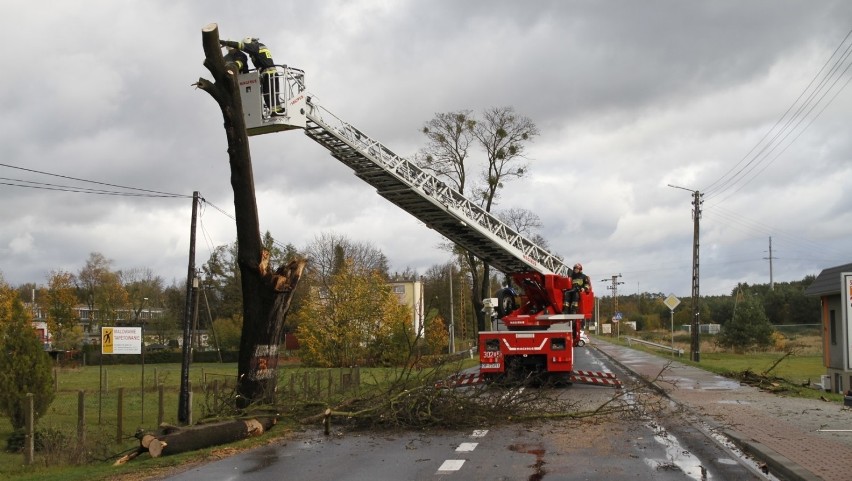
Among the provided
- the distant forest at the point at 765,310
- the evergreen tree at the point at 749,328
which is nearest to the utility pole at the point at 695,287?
the evergreen tree at the point at 749,328

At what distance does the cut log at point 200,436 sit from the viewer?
1063cm

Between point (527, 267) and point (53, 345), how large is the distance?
64002mm

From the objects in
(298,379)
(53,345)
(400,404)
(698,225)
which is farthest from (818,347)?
(53,345)

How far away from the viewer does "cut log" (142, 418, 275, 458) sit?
10.6 metres

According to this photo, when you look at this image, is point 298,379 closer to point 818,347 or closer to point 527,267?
point 527,267

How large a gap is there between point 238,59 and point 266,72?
0.53 m

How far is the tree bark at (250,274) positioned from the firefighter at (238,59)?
84 centimetres

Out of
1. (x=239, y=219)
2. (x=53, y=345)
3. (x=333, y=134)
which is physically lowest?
(x=53, y=345)

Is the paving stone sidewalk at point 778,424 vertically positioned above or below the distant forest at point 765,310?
below

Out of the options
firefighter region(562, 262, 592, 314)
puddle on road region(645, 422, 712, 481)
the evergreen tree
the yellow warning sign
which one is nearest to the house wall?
firefighter region(562, 262, 592, 314)

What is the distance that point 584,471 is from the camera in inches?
339

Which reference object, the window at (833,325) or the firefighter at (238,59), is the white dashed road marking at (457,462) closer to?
the firefighter at (238,59)

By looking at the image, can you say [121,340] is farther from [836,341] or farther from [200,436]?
[836,341]

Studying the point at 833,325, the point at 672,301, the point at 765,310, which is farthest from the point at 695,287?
the point at 765,310
